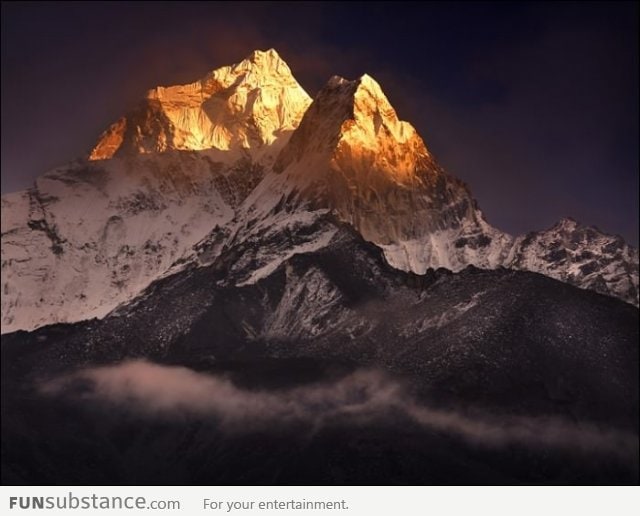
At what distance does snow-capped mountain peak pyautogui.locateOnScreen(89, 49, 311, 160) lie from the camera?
145m

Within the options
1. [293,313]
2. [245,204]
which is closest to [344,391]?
[293,313]

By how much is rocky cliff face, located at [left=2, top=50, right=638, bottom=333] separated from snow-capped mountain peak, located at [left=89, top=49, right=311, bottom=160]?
0.67 feet

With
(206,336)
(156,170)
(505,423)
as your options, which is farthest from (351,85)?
(505,423)

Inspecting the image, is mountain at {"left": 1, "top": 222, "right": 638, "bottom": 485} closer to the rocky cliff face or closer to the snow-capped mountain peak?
the rocky cliff face

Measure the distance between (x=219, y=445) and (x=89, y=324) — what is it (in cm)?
2078

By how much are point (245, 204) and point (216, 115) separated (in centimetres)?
1096

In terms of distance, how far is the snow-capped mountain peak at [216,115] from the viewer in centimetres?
14538

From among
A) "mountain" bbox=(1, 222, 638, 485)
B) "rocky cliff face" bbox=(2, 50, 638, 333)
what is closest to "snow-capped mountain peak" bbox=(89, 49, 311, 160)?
"rocky cliff face" bbox=(2, 50, 638, 333)

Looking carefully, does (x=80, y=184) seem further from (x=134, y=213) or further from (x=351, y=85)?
(x=351, y=85)

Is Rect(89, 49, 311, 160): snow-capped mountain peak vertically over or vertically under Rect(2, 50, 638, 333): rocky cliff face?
over

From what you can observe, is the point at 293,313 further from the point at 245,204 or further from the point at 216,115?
the point at 216,115

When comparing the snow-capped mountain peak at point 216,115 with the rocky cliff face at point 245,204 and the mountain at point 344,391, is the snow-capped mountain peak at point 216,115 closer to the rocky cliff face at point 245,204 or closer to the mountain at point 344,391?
the rocky cliff face at point 245,204

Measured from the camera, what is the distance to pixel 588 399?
115m

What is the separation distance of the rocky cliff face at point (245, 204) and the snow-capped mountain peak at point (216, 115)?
0.21 m
